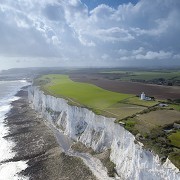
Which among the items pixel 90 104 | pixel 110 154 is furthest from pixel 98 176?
pixel 90 104

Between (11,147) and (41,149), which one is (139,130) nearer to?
(41,149)

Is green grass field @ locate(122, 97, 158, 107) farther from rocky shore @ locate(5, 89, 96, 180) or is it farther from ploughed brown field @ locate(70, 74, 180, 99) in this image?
rocky shore @ locate(5, 89, 96, 180)

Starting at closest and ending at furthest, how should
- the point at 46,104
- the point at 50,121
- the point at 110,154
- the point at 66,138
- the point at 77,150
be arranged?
the point at 110,154
the point at 77,150
the point at 66,138
the point at 50,121
the point at 46,104

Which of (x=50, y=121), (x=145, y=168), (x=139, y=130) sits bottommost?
(x=50, y=121)

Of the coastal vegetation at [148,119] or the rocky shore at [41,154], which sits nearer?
the coastal vegetation at [148,119]

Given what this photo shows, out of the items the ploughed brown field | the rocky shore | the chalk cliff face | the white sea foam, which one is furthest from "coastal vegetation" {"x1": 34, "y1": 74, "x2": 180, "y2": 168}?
the white sea foam

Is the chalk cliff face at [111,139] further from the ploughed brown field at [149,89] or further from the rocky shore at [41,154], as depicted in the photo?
the ploughed brown field at [149,89]

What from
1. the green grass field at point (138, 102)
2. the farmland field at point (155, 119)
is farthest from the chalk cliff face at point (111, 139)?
the green grass field at point (138, 102)
